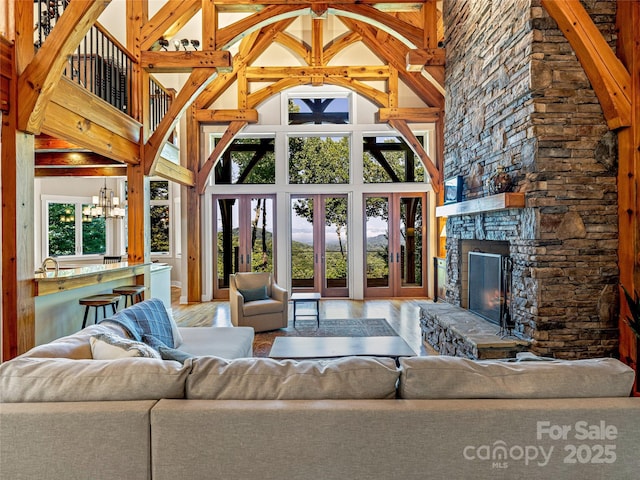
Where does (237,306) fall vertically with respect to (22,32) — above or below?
below

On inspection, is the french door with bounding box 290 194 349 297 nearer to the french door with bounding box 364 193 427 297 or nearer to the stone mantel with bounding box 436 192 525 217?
the french door with bounding box 364 193 427 297

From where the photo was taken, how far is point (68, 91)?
13.8ft

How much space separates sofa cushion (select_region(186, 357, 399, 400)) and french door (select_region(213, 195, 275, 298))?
23.5 feet

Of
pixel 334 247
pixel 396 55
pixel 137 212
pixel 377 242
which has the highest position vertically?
pixel 396 55

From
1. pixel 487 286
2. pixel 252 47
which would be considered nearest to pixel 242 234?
pixel 252 47

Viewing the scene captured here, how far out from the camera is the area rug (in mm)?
5574

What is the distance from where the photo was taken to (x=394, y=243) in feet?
29.1

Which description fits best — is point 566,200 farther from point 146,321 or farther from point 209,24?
point 209,24

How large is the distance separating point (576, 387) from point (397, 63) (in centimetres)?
765

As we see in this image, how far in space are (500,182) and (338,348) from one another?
7.10ft

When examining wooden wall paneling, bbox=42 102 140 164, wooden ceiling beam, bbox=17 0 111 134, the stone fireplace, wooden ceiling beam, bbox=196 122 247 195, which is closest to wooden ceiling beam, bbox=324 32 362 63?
wooden ceiling beam, bbox=196 122 247 195

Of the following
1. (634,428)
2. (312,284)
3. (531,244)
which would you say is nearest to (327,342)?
(531,244)

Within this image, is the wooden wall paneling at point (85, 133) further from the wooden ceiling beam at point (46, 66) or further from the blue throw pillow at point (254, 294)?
the blue throw pillow at point (254, 294)

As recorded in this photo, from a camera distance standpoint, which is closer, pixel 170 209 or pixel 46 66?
pixel 46 66
